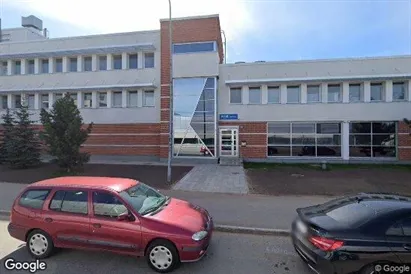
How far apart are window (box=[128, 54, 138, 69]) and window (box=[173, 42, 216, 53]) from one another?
378 cm

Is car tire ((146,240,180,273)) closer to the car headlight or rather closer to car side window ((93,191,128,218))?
the car headlight

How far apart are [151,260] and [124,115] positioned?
17909 millimetres

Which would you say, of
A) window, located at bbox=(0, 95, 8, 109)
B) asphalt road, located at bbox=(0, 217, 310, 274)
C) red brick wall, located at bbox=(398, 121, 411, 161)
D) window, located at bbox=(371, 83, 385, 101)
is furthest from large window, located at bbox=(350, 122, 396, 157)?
window, located at bbox=(0, 95, 8, 109)

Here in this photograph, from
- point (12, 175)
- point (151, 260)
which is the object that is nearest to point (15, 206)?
point (151, 260)

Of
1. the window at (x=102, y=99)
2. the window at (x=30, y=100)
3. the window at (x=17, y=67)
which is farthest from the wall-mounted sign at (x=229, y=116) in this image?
the window at (x=17, y=67)

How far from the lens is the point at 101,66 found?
2181 centimetres

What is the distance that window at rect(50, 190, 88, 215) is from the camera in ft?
15.3

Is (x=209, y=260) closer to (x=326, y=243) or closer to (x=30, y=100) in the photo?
(x=326, y=243)

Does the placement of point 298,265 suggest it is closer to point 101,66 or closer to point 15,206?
point 15,206

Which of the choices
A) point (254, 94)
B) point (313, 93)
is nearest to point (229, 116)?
point (254, 94)

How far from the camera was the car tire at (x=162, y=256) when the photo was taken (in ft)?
13.9

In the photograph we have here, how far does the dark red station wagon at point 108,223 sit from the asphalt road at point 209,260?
0.22 metres

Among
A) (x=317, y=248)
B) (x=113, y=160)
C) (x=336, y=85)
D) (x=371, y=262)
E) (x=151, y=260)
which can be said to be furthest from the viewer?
(x=113, y=160)

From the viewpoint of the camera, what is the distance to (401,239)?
3.59m
